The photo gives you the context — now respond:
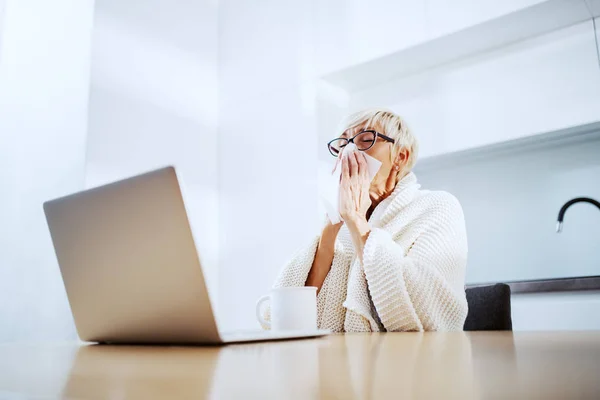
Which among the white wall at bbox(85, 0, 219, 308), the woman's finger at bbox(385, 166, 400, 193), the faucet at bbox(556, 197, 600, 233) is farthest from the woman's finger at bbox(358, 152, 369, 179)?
the white wall at bbox(85, 0, 219, 308)

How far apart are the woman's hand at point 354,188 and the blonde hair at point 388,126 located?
0.09m

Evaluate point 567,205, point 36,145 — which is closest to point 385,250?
point 567,205

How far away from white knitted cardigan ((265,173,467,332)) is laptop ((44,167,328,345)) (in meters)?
0.44

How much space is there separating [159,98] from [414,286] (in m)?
2.07

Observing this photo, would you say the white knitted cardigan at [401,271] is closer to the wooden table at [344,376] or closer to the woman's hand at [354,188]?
the woman's hand at [354,188]

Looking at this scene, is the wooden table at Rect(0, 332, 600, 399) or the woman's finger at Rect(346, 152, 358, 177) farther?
the woman's finger at Rect(346, 152, 358, 177)

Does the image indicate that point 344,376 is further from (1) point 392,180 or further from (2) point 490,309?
(1) point 392,180

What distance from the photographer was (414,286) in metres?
1.12

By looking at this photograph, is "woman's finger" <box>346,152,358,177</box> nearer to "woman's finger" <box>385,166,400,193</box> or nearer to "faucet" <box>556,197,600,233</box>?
"woman's finger" <box>385,166,400,193</box>

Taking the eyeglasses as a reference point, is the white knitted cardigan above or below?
below

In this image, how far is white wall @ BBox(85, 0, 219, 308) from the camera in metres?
2.51

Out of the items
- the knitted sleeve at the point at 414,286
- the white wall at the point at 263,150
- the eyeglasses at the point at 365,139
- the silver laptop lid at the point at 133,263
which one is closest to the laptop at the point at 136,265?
the silver laptop lid at the point at 133,263

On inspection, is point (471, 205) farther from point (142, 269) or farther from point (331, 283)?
point (142, 269)

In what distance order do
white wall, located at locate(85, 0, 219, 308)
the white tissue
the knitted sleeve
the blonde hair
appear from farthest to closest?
1. white wall, located at locate(85, 0, 219, 308)
2. the blonde hair
3. the white tissue
4. the knitted sleeve
